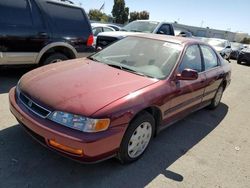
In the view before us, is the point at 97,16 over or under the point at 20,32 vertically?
under

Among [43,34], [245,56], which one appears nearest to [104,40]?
[43,34]

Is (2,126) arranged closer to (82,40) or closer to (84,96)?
(84,96)

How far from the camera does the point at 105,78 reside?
3.65 meters

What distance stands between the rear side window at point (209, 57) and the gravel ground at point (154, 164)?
1165 millimetres

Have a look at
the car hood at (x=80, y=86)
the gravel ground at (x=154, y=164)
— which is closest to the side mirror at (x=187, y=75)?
the car hood at (x=80, y=86)

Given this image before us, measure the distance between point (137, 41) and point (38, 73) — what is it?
5.86ft

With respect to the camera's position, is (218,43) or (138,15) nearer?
(218,43)

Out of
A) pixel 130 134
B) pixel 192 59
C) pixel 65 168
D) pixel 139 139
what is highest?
pixel 192 59

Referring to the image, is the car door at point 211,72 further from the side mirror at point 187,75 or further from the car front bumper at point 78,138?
the car front bumper at point 78,138

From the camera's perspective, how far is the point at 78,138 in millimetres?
2805

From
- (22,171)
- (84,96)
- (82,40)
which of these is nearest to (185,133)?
(84,96)

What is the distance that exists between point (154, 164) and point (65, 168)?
1133 mm

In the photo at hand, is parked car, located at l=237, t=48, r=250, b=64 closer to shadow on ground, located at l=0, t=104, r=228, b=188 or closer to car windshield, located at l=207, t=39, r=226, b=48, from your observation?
car windshield, located at l=207, t=39, r=226, b=48

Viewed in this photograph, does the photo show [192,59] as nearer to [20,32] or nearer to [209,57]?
[209,57]
